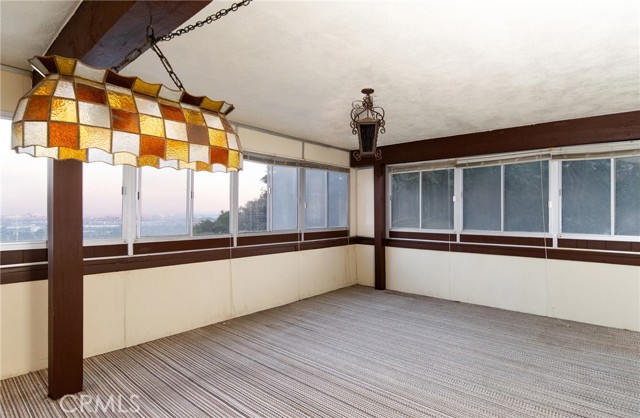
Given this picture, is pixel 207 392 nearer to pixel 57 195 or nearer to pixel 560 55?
pixel 57 195

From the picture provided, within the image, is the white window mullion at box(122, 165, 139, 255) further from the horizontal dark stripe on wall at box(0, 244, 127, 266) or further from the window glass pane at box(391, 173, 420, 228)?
the window glass pane at box(391, 173, 420, 228)

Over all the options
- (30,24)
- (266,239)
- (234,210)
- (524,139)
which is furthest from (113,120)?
(524,139)

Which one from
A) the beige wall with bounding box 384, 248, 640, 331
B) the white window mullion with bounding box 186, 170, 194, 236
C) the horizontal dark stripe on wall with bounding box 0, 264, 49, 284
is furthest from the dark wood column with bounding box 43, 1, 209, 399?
the beige wall with bounding box 384, 248, 640, 331

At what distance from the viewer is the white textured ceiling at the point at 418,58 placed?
210 cm

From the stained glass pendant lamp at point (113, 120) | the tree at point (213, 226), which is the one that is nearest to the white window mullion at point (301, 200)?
the tree at point (213, 226)

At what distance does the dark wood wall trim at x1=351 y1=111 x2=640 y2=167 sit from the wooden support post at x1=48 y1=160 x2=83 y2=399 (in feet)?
15.2

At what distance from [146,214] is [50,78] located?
2.86m

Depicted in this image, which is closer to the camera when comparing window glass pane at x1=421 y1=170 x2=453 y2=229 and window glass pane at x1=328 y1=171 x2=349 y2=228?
window glass pane at x1=421 y1=170 x2=453 y2=229

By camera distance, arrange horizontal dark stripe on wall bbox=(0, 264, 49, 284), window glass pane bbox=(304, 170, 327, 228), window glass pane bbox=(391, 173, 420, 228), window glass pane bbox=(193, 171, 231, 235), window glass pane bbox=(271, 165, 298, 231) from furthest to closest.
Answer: window glass pane bbox=(391, 173, 420, 228) → window glass pane bbox=(304, 170, 327, 228) → window glass pane bbox=(271, 165, 298, 231) → window glass pane bbox=(193, 171, 231, 235) → horizontal dark stripe on wall bbox=(0, 264, 49, 284)

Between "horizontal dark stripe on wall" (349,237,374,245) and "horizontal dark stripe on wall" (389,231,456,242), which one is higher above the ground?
"horizontal dark stripe on wall" (389,231,456,242)

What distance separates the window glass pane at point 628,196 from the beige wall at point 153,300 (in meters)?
4.16

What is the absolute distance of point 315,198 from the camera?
6117 mm

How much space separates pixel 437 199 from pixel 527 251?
1.53 metres

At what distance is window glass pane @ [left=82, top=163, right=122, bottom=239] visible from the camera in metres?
3.57
